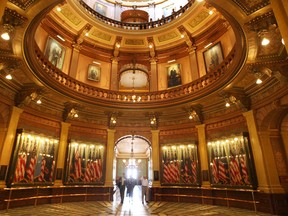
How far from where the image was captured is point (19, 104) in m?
9.32

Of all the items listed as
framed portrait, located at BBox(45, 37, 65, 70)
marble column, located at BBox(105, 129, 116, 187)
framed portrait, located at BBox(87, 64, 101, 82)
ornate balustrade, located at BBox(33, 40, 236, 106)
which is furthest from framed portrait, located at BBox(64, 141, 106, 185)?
framed portrait, located at BBox(45, 37, 65, 70)

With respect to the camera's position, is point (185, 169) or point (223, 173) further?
point (185, 169)

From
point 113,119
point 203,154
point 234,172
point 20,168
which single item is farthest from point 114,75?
point 234,172

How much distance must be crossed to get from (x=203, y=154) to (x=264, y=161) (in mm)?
3239

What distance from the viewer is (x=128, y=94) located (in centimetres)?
1271

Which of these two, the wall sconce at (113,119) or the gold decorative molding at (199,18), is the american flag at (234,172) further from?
the gold decorative molding at (199,18)

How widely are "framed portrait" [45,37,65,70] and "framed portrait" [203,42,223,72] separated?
9.11 metres

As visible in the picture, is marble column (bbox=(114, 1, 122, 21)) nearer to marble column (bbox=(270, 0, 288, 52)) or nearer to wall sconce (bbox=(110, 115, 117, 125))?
wall sconce (bbox=(110, 115, 117, 125))

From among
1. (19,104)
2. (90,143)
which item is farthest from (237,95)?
(19,104)

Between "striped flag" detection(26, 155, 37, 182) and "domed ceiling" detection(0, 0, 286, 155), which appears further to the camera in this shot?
"striped flag" detection(26, 155, 37, 182)

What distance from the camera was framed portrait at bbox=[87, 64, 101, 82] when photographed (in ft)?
45.2

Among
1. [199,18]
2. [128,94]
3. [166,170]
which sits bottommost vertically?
[166,170]

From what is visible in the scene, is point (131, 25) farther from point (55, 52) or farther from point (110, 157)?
point (110, 157)

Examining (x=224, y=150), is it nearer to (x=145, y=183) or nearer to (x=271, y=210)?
(x=271, y=210)
